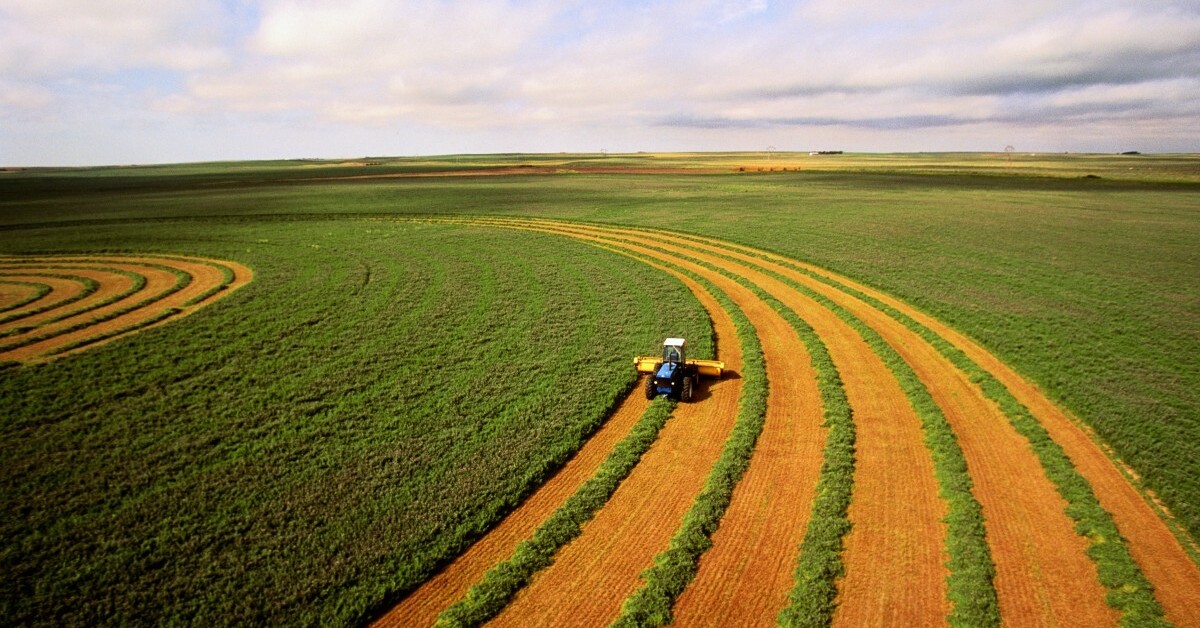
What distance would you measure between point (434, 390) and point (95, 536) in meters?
10.1

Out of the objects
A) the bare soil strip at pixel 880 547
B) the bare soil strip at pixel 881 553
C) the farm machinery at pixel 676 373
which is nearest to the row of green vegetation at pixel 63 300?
the farm machinery at pixel 676 373

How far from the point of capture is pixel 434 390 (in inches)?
828

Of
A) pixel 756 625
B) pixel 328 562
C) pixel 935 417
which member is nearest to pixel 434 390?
pixel 328 562

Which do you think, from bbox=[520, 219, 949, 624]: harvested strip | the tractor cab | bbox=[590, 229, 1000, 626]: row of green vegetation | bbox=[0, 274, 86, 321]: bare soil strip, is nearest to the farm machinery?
the tractor cab

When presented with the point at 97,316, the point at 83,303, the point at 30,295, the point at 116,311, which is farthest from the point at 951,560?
the point at 30,295

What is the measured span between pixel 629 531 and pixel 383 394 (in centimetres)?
1166

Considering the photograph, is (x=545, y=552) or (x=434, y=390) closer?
(x=545, y=552)

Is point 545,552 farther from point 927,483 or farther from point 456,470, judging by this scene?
point 927,483

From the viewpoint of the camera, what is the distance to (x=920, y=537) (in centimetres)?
1324

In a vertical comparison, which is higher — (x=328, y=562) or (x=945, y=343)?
(x=945, y=343)

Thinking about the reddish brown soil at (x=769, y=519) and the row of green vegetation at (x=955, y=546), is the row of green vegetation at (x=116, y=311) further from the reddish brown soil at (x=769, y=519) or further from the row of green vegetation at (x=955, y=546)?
the row of green vegetation at (x=955, y=546)

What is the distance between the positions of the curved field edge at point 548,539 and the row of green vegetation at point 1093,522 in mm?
11208

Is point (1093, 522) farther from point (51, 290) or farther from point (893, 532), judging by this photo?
point (51, 290)

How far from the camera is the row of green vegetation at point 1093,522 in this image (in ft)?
36.9
